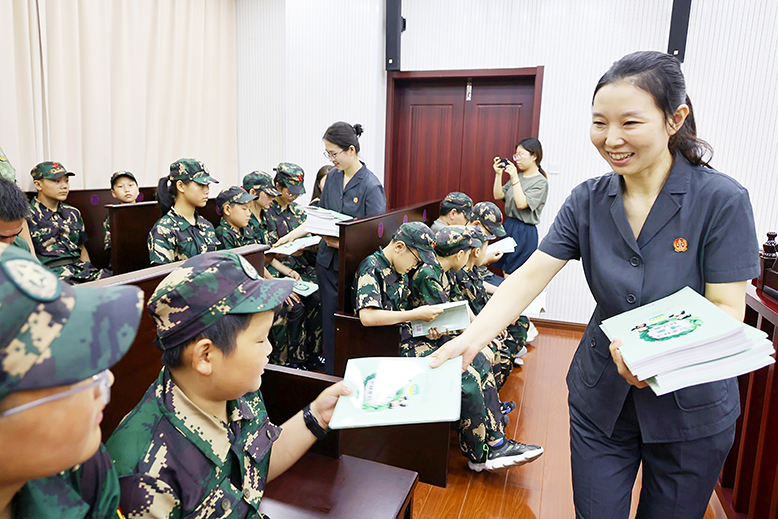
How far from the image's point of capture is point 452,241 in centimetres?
229

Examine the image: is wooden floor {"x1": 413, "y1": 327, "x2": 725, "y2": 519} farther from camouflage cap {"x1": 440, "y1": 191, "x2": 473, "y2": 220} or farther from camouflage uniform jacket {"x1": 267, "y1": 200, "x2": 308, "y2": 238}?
camouflage uniform jacket {"x1": 267, "y1": 200, "x2": 308, "y2": 238}

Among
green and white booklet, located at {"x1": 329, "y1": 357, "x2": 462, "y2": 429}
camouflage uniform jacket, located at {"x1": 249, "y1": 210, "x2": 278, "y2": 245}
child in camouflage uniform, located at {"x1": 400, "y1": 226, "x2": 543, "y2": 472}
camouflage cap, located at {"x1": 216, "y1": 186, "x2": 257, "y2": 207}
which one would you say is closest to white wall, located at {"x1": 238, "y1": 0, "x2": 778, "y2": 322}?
camouflage uniform jacket, located at {"x1": 249, "y1": 210, "x2": 278, "y2": 245}

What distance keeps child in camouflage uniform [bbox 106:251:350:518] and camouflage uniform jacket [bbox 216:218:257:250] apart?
2223 millimetres

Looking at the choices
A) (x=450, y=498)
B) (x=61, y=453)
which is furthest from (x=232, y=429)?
(x=450, y=498)

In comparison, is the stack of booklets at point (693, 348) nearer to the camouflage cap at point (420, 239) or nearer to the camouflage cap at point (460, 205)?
the camouflage cap at point (420, 239)

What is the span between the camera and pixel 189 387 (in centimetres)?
87

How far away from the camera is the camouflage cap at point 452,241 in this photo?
2.29 meters

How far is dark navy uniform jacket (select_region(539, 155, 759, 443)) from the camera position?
968 millimetres

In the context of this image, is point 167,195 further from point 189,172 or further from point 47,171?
point 47,171

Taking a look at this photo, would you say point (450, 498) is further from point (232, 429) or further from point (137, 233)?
point (137, 233)

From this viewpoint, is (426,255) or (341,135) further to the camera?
(341,135)

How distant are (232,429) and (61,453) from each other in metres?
0.48

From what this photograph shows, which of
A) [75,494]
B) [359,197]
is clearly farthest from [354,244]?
[75,494]

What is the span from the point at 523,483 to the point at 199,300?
179cm
